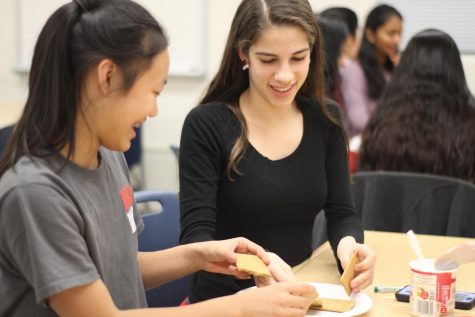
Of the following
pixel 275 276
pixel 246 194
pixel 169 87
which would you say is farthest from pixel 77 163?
pixel 169 87

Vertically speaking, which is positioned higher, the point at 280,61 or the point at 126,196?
the point at 280,61

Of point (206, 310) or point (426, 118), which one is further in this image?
point (426, 118)

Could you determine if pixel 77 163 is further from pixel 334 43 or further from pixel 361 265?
pixel 334 43

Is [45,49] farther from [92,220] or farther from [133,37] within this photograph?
[92,220]

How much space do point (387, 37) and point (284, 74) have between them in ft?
10.4

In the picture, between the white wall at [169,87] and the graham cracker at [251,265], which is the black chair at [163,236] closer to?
the graham cracker at [251,265]

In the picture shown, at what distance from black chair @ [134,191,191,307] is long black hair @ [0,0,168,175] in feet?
3.29

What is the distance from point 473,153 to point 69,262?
73.5 inches

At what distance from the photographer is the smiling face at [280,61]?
1954 mm

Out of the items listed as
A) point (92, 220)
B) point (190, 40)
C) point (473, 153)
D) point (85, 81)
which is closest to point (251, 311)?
point (92, 220)

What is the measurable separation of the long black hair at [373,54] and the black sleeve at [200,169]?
2.79 meters

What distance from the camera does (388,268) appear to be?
1.94m

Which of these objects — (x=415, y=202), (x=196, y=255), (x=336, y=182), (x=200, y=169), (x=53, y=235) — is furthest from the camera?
(x=415, y=202)

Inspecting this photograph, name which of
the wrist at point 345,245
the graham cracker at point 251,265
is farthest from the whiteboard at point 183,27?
the graham cracker at point 251,265
